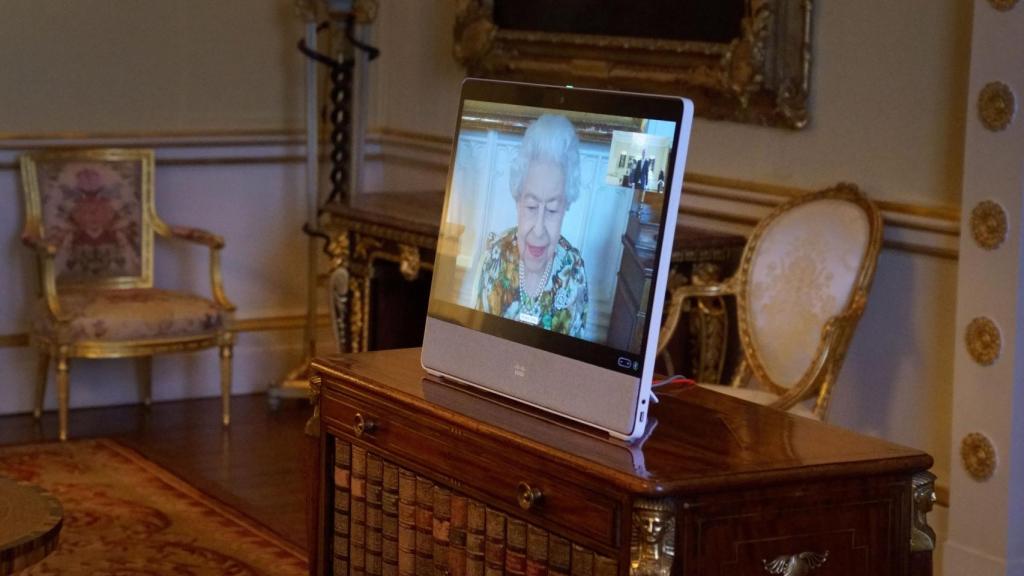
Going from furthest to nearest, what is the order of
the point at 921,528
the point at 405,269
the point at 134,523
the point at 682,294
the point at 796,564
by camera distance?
the point at 405,269 → the point at 134,523 → the point at 682,294 → the point at 921,528 → the point at 796,564

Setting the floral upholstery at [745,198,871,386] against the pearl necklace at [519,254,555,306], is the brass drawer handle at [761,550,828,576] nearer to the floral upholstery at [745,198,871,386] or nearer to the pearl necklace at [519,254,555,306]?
the pearl necklace at [519,254,555,306]

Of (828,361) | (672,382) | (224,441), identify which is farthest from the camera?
(224,441)

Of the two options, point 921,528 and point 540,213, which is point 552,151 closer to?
point 540,213

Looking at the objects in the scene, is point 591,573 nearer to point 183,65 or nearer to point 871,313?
point 871,313

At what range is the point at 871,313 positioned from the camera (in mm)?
4254

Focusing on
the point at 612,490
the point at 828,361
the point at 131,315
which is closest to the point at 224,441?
the point at 131,315

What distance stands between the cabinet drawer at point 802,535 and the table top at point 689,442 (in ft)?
0.13

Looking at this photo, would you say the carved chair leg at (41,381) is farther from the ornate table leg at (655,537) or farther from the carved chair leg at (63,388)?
the ornate table leg at (655,537)

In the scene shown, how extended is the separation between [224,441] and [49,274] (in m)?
0.85

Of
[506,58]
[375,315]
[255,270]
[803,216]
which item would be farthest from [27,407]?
[803,216]

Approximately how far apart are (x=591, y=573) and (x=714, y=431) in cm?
33

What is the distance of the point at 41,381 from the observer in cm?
577

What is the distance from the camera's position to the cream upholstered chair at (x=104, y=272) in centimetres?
543

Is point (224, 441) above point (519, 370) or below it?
below
